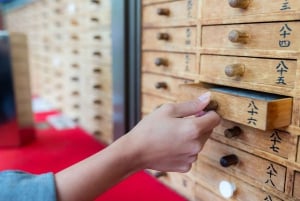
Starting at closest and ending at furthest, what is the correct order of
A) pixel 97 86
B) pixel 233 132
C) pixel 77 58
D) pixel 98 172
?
1. pixel 98 172
2. pixel 233 132
3. pixel 97 86
4. pixel 77 58

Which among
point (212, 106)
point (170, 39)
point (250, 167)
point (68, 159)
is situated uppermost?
point (170, 39)

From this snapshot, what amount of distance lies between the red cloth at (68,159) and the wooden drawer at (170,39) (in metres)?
0.34

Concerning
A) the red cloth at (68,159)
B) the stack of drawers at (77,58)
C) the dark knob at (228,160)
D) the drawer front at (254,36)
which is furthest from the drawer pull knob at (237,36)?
the stack of drawers at (77,58)

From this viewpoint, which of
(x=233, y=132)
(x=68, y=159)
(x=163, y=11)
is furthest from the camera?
(x=68, y=159)

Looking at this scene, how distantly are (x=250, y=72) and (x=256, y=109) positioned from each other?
0.31ft

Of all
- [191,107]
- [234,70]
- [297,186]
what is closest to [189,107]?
[191,107]

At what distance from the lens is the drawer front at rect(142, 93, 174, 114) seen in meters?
0.75

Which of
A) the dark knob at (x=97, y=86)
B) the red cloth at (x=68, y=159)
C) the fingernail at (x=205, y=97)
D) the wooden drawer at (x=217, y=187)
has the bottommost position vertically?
the red cloth at (x=68, y=159)

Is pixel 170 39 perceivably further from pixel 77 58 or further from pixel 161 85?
pixel 77 58

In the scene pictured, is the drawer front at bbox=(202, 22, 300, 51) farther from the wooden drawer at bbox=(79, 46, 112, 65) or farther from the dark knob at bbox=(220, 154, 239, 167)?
the wooden drawer at bbox=(79, 46, 112, 65)

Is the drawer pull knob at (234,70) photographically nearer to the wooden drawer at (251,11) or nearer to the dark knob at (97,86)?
the wooden drawer at (251,11)

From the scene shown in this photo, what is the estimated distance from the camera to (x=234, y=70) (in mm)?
497

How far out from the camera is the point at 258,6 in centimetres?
47

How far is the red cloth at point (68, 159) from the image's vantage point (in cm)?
71
